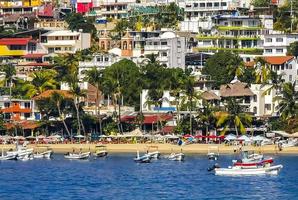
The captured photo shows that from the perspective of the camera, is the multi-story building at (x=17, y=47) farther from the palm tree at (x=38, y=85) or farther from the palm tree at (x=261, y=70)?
the palm tree at (x=261, y=70)

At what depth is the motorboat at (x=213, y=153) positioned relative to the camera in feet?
418

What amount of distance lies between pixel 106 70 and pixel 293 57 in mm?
25745

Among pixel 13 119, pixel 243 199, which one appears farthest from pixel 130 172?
pixel 13 119

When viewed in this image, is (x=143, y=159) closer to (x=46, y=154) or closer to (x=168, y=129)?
(x=46, y=154)

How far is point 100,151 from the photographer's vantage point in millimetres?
134250

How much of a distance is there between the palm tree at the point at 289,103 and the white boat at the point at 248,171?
25.7 m

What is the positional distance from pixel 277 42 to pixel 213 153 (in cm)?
4556

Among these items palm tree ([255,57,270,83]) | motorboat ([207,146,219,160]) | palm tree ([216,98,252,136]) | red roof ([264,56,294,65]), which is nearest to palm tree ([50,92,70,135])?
palm tree ([216,98,252,136])

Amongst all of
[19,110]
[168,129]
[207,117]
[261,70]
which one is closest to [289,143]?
[207,117]

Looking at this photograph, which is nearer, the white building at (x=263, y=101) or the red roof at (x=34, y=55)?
the white building at (x=263, y=101)

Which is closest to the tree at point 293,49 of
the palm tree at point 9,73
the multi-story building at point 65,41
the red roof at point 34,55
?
the multi-story building at point 65,41

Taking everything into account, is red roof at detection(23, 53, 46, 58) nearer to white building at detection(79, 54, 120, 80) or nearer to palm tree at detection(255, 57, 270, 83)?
white building at detection(79, 54, 120, 80)

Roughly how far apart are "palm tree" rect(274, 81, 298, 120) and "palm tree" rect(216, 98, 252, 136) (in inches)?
160

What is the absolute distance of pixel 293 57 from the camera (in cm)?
16150
